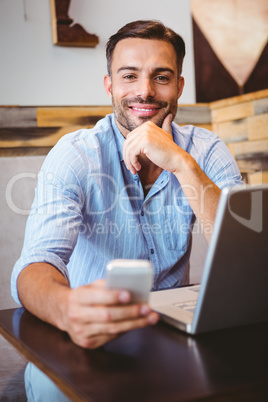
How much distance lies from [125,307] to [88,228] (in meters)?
0.89

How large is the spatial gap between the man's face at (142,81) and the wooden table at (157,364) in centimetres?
104

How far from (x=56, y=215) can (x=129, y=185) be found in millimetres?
432

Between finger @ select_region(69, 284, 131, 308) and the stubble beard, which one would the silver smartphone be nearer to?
finger @ select_region(69, 284, 131, 308)

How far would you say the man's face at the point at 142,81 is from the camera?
179 centimetres

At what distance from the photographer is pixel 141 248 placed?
1.64 metres

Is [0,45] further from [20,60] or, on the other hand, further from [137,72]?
[137,72]

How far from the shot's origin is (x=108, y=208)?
163 cm

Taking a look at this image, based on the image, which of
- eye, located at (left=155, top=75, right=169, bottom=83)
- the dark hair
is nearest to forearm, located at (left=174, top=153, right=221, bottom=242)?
eye, located at (left=155, top=75, right=169, bottom=83)

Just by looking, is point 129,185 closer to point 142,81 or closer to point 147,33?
point 142,81


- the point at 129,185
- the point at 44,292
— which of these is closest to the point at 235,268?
the point at 44,292

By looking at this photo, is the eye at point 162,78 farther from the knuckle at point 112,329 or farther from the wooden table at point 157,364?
the knuckle at point 112,329

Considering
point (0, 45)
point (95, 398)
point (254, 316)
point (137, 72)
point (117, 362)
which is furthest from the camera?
point (0, 45)

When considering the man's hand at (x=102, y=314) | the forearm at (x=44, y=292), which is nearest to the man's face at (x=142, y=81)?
the forearm at (x=44, y=292)

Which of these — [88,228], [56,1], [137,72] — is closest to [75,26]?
[56,1]
